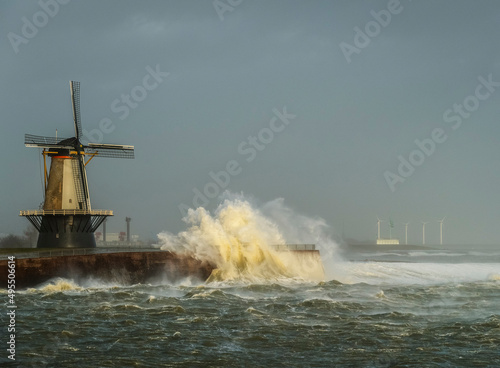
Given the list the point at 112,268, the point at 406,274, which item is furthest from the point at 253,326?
the point at 406,274

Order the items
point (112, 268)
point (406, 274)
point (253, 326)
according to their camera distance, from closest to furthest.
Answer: point (253, 326) → point (112, 268) → point (406, 274)

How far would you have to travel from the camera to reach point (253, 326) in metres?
19.2

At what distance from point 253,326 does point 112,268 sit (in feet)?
50.9

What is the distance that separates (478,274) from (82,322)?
34.5m

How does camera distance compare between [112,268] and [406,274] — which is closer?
[112,268]

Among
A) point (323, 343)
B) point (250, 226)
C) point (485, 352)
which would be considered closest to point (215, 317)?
point (323, 343)

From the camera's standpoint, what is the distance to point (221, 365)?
14.2 meters

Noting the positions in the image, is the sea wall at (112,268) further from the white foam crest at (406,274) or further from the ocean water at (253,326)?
the white foam crest at (406,274)

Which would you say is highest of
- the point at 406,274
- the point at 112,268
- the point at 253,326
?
the point at 112,268

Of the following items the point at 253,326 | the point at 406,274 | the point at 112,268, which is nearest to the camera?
the point at 253,326

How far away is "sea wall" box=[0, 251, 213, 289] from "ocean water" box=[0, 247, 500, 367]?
623 millimetres

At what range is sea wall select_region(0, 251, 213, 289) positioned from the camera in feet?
97.5

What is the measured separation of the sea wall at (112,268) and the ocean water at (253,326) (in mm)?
623

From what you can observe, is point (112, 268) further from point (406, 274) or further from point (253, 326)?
point (406, 274)
